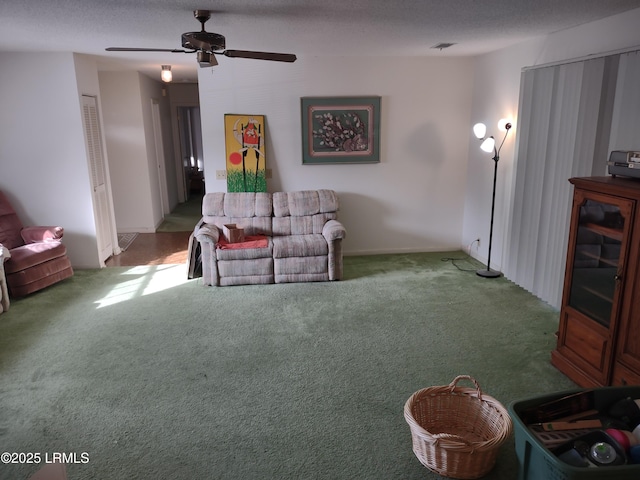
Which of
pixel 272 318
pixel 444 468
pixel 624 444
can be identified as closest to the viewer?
pixel 624 444

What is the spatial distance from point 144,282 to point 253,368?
2.30 m

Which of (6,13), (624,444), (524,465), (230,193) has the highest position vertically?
→ (6,13)

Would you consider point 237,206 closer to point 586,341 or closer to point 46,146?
point 46,146

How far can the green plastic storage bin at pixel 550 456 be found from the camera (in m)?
1.77

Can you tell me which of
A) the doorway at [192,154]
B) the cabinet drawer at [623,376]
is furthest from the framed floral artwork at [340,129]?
the doorway at [192,154]

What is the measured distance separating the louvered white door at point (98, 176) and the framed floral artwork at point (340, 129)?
7.90 feet

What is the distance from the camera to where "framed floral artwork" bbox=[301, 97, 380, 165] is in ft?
18.6

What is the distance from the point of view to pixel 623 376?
8.86ft

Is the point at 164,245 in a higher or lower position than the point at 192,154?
lower

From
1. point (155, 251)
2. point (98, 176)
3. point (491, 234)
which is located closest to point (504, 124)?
point (491, 234)

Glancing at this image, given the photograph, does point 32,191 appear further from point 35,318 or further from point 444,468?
point 444,468

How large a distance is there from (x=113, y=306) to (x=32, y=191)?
190cm

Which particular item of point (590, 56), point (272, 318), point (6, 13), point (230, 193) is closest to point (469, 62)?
point (590, 56)

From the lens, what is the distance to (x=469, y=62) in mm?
5738
